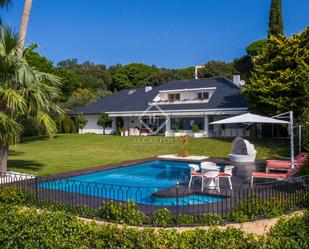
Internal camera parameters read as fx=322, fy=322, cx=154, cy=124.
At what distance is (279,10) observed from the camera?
38125mm

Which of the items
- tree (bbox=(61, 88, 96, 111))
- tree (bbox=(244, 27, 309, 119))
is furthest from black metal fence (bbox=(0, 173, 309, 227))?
tree (bbox=(61, 88, 96, 111))

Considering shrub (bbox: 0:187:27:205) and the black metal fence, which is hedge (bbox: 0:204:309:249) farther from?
shrub (bbox: 0:187:27:205)

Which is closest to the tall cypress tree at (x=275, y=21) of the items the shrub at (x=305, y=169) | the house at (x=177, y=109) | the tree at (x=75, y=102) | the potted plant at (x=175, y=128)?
the house at (x=177, y=109)

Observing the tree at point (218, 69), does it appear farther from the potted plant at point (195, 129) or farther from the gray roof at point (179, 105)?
the potted plant at point (195, 129)

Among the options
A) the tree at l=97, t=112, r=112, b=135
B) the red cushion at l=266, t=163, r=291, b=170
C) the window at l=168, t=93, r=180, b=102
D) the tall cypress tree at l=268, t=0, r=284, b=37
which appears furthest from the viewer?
the window at l=168, t=93, r=180, b=102

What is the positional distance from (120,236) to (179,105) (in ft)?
128

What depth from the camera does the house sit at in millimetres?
39844

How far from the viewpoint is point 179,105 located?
45.0 metres

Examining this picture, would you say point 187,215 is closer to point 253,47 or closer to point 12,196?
point 12,196

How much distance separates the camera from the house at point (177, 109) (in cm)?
3984

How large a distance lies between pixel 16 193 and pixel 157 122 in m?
35.6

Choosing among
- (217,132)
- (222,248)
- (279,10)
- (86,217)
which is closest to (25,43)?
(86,217)

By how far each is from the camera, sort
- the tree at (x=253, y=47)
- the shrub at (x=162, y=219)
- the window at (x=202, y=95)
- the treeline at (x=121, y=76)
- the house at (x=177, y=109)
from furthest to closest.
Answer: the tree at (x=253, y=47)
the treeline at (x=121, y=76)
the window at (x=202, y=95)
the house at (x=177, y=109)
the shrub at (x=162, y=219)

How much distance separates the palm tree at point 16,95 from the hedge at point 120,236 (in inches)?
304
